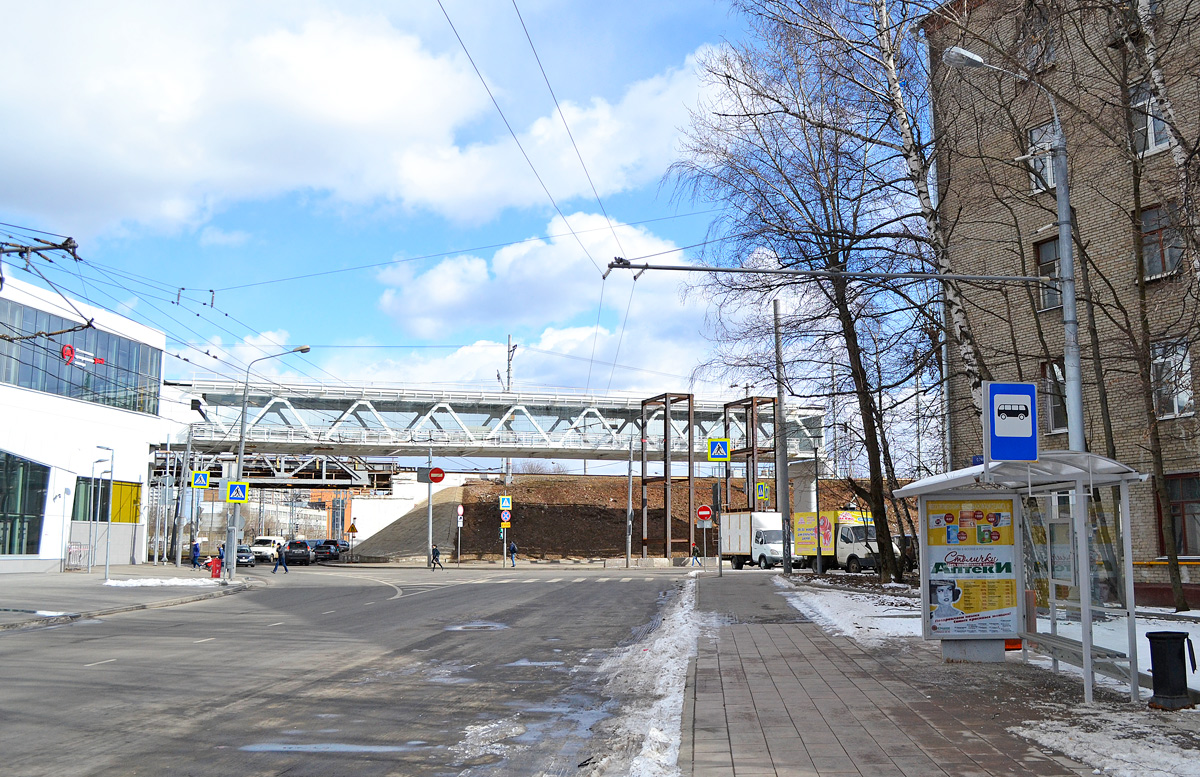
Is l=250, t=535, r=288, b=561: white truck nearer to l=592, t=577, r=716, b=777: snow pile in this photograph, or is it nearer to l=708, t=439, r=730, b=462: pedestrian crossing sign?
l=708, t=439, r=730, b=462: pedestrian crossing sign

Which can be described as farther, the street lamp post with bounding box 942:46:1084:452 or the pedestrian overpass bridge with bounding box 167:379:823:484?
the pedestrian overpass bridge with bounding box 167:379:823:484

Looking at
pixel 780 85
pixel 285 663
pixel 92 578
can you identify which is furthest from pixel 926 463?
pixel 92 578

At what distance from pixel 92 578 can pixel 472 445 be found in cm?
3242

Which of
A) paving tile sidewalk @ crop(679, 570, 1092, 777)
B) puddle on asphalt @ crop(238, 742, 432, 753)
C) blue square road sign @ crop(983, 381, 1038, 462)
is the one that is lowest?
puddle on asphalt @ crop(238, 742, 432, 753)

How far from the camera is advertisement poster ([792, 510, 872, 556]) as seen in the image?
146 feet

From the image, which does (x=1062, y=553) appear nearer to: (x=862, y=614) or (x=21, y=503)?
(x=862, y=614)

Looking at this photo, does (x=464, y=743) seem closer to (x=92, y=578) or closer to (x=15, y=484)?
(x=92, y=578)

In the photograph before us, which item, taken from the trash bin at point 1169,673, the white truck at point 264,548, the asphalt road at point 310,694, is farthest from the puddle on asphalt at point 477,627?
the white truck at point 264,548

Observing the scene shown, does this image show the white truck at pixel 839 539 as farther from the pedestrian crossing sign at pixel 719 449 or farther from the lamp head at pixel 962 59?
the lamp head at pixel 962 59

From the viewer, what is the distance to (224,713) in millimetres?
8961

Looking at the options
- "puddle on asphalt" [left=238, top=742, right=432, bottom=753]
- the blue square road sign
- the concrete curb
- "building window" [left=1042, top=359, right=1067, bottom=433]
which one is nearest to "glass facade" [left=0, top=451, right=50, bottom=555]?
the concrete curb

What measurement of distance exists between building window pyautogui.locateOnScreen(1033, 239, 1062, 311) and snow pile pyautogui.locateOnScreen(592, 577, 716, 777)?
1334 cm

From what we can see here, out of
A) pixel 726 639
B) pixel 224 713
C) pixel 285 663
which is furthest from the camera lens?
pixel 726 639

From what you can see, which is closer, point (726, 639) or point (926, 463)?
point (726, 639)
